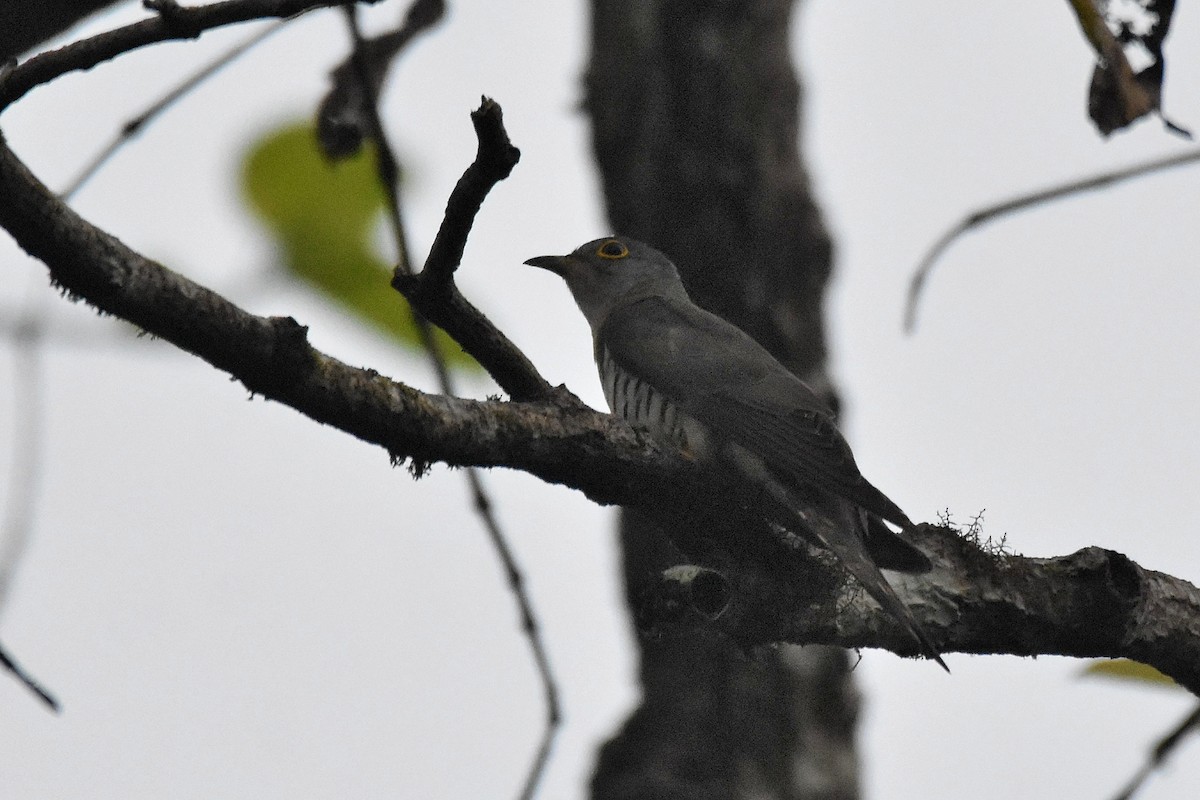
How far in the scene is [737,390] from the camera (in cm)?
468

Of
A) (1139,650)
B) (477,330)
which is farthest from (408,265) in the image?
(1139,650)

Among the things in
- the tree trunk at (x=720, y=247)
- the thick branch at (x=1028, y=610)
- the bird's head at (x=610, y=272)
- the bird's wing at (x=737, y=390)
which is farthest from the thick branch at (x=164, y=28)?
the bird's head at (x=610, y=272)

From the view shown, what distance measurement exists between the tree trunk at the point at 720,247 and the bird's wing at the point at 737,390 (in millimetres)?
825

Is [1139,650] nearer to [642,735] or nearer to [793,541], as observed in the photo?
[793,541]

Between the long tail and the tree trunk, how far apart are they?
6.22 feet

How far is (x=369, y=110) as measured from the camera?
343cm

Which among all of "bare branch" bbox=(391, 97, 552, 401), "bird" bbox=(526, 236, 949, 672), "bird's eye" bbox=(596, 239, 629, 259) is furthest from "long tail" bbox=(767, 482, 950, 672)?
"bird's eye" bbox=(596, 239, 629, 259)

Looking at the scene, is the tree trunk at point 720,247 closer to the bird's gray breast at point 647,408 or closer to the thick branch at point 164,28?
the bird's gray breast at point 647,408

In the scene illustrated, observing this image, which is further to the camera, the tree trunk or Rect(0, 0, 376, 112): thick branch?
the tree trunk

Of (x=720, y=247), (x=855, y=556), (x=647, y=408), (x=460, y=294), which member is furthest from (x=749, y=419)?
(x=720, y=247)

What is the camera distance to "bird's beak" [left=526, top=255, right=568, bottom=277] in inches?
256

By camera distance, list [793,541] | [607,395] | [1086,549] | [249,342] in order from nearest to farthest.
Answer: [249,342]
[1086,549]
[793,541]
[607,395]

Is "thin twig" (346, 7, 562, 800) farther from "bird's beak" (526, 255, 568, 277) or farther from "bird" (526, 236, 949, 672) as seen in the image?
"bird's beak" (526, 255, 568, 277)

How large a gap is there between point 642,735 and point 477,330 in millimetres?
3237
